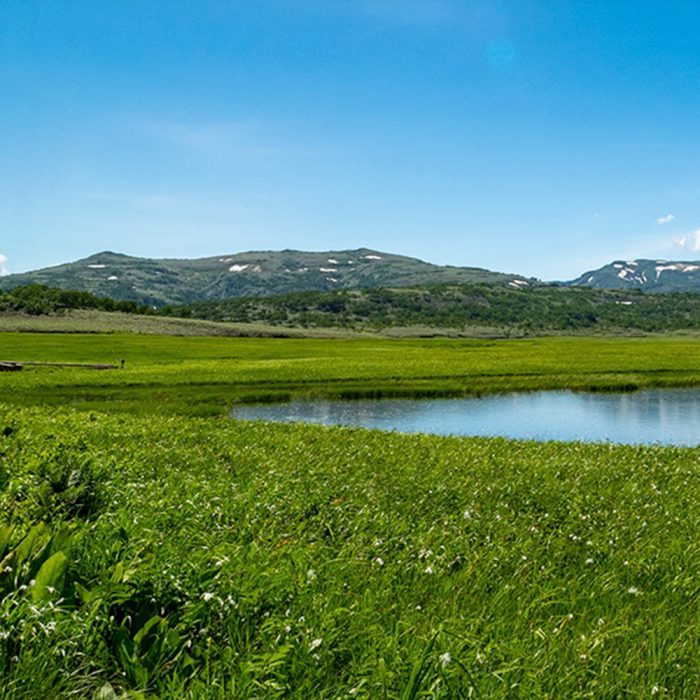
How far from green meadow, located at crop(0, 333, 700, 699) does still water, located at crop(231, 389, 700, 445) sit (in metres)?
23.9

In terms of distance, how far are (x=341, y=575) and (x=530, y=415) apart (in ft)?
148

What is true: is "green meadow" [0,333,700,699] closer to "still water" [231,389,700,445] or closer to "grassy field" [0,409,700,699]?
"grassy field" [0,409,700,699]

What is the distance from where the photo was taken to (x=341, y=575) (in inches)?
278

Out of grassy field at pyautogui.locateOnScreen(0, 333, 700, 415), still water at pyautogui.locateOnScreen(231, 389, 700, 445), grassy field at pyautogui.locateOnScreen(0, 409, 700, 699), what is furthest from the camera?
grassy field at pyautogui.locateOnScreen(0, 333, 700, 415)

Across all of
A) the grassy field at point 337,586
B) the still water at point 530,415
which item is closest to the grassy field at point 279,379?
the still water at point 530,415

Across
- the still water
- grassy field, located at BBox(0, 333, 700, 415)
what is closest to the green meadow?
the still water

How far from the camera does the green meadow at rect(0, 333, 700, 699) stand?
457 centimetres

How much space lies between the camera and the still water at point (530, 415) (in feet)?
135

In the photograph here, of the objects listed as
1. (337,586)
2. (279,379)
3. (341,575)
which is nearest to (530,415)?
(279,379)

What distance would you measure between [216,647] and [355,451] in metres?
15.0

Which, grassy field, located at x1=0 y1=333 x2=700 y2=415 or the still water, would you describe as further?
grassy field, located at x1=0 y1=333 x2=700 y2=415

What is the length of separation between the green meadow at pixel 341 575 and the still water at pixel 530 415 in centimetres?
2395

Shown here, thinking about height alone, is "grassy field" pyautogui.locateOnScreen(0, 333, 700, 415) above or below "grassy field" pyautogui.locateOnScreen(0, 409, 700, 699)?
below

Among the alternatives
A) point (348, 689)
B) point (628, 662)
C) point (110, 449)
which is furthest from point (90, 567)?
point (110, 449)
